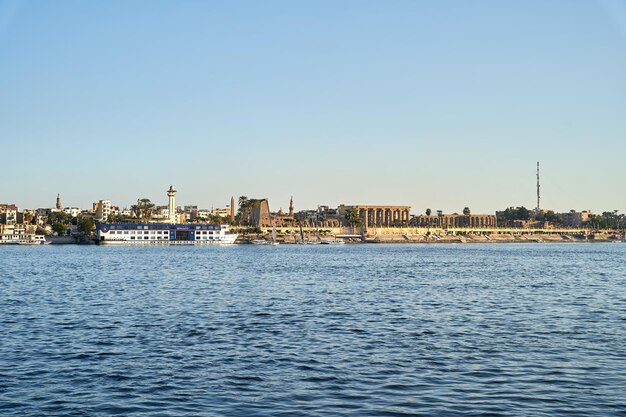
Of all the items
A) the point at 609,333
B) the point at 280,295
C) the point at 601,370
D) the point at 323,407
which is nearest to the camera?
the point at 323,407

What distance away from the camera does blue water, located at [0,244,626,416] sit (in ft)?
69.4

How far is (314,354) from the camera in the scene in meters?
28.5

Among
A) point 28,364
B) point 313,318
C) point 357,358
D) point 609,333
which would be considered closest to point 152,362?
Result: point 28,364

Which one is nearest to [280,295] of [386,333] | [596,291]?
[386,333]

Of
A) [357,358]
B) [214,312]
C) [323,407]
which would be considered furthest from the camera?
[214,312]

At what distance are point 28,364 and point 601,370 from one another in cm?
2032

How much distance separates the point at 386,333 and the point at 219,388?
12.6 metres

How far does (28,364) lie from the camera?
26.6 m

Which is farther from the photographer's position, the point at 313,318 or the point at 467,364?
the point at 313,318

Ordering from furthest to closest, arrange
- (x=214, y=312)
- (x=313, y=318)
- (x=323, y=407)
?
(x=214, y=312)
(x=313, y=318)
(x=323, y=407)

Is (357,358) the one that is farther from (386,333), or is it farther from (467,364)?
(386,333)

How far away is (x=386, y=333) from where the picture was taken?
33.9m

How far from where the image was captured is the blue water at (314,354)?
833 inches

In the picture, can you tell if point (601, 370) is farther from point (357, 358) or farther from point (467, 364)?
point (357, 358)
